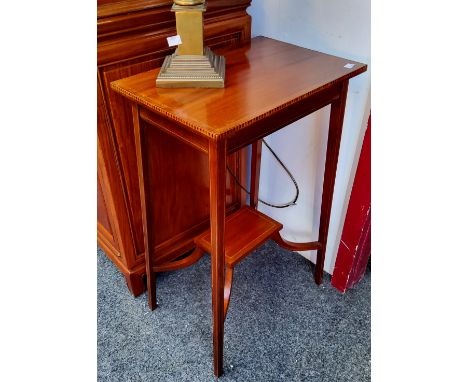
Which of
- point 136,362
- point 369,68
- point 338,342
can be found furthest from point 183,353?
point 369,68

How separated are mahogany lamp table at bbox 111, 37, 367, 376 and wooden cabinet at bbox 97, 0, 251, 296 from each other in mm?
73

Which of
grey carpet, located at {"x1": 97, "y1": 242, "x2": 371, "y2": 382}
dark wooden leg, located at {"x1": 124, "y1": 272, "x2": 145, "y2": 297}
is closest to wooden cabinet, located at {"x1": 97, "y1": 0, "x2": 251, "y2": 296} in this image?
dark wooden leg, located at {"x1": 124, "y1": 272, "x2": 145, "y2": 297}

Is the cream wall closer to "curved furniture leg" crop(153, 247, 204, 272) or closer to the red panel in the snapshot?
the red panel

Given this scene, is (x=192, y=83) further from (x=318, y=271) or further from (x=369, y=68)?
(x=318, y=271)

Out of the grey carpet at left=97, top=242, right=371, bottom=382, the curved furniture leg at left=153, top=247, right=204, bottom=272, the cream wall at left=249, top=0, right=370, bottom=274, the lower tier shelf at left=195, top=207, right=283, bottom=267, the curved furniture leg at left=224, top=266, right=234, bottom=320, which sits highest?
the cream wall at left=249, top=0, right=370, bottom=274

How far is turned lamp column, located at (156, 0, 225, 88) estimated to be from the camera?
92cm

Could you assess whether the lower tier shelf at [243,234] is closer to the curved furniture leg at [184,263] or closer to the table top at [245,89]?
the curved furniture leg at [184,263]

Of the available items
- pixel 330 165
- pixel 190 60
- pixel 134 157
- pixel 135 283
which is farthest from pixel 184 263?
pixel 190 60

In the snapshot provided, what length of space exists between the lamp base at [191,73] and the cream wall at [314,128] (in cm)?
38

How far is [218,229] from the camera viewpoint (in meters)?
0.96

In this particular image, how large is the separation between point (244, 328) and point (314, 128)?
0.69 meters

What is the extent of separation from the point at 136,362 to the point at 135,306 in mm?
218

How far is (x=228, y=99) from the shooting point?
89 cm

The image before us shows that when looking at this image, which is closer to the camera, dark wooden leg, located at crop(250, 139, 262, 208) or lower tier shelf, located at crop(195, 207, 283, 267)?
lower tier shelf, located at crop(195, 207, 283, 267)
